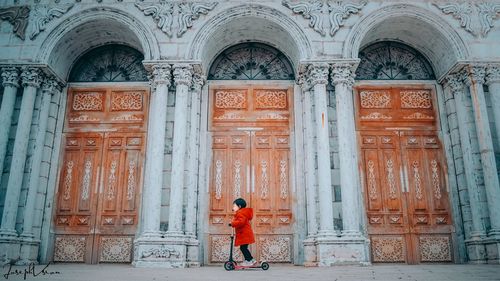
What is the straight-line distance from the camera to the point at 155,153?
8.73 metres

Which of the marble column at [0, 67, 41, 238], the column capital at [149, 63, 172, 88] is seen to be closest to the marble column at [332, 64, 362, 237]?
the column capital at [149, 63, 172, 88]

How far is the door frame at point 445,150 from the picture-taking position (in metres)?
9.17

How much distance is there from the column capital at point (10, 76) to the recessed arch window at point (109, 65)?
142cm

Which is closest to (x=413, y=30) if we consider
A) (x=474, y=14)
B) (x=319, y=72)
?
(x=474, y=14)

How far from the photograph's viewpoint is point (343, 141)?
877 cm

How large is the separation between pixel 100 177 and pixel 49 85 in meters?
2.44

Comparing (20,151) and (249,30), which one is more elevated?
(249,30)

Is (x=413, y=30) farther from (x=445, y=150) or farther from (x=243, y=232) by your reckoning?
(x=243, y=232)

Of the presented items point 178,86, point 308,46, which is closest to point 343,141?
point 308,46

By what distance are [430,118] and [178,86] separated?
602 cm

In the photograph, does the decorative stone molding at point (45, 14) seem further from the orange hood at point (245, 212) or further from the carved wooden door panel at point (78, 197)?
the orange hood at point (245, 212)

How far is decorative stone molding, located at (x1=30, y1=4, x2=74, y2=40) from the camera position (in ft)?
31.0

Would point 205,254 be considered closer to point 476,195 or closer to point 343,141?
point 343,141

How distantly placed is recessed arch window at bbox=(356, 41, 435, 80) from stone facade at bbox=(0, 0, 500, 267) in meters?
0.54
